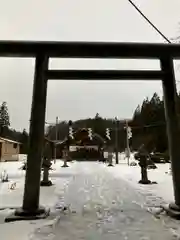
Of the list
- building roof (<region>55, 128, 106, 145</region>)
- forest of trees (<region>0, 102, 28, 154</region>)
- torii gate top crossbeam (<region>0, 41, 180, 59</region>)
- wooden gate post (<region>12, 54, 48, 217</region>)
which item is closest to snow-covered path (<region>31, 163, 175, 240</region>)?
wooden gate post (<region>12, 54, 48, 217</region>)

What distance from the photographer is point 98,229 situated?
187 inches

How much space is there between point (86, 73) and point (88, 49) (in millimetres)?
543

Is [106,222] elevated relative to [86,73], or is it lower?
lower

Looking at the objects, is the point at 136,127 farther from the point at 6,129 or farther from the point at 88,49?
the point at 6,129

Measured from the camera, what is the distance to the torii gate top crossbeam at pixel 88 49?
19.6 ft

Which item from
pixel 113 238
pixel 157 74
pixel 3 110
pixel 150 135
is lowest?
pixel 113 238

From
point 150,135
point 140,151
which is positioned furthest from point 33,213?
point 150,135

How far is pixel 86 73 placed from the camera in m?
6.34

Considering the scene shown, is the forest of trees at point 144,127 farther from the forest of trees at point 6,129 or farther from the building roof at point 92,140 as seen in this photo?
the forest of trees at point 6,129

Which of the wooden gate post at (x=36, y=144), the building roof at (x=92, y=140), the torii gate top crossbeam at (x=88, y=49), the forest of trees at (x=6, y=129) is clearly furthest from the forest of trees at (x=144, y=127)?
the wooden gate post at (x=36, y=144)

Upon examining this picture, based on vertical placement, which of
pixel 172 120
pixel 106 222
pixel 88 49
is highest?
pixel 88 49

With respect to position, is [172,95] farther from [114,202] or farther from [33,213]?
[33,213]

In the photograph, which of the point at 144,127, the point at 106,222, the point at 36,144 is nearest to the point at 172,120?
the point at 106,222

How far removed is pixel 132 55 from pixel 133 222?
323 cm
